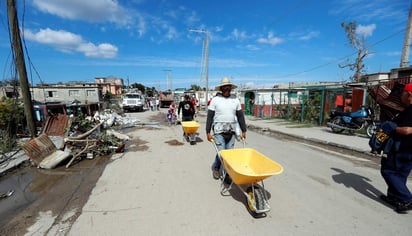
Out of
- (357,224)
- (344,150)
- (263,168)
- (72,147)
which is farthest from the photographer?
(344,150)

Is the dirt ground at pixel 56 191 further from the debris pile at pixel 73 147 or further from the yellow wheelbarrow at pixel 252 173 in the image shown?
the yellow wheelbarrow at pixel 252 173

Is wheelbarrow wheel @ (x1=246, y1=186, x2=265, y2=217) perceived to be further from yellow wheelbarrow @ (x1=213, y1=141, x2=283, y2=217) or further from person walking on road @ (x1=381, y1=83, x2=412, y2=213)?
person walking on road @ (x1=381, y1=83, x2=412, y2=213)

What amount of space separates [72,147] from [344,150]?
8405 millimetres

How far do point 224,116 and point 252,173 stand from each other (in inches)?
43.5

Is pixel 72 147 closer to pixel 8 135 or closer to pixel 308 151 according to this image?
pixel 8 135

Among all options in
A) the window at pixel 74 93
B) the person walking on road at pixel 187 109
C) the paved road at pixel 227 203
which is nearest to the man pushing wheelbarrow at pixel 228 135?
the paved road at pixel 227 203

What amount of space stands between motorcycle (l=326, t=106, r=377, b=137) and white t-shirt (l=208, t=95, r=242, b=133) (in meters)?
7.12

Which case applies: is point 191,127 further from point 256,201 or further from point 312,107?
point 312,107

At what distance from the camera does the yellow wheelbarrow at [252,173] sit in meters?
2.30

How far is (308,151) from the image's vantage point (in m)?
5.88

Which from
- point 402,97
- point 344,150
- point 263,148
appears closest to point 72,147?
point 263,148

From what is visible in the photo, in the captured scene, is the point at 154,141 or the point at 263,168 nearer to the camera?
the point at 263,168

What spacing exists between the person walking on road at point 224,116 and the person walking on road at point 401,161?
207 centimetres

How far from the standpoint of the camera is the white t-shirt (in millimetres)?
3288
